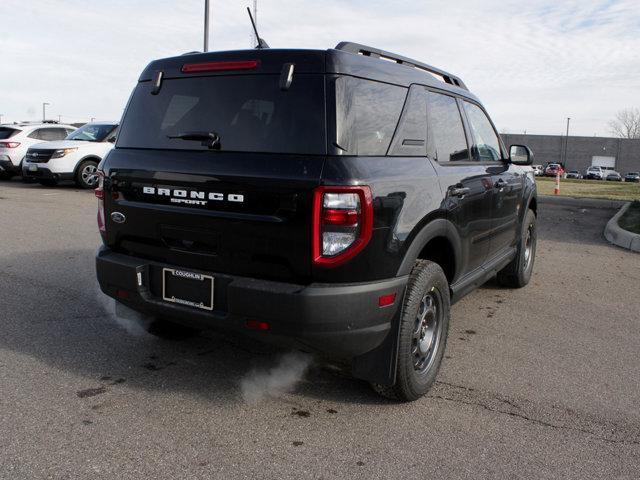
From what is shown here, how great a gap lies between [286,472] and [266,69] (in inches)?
80.9

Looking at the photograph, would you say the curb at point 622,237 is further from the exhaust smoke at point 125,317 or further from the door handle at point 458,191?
the exhaust smoke at point 125,317

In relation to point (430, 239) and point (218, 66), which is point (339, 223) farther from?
point (218, 66)

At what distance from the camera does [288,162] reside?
289 centimetres

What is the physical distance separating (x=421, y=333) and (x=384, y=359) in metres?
0.48

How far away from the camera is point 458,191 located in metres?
3.80

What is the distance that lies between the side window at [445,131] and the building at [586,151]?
72274 mm

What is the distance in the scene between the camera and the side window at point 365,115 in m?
2.92

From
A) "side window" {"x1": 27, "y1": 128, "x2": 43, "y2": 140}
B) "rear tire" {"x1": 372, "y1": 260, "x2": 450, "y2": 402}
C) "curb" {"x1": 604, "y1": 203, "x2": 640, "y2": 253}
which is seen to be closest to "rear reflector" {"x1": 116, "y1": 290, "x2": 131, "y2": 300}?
"rear tire" {"x1": 372, "y1": 260, "x2": 450, "y2": 402}

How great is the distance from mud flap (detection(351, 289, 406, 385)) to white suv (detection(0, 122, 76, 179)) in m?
15.7

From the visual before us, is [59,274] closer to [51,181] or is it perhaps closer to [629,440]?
[629,440]

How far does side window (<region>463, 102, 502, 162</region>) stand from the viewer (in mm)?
4576

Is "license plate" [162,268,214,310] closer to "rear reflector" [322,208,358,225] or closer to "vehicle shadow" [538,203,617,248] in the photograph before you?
"rear reflector" [322,208,358,225]

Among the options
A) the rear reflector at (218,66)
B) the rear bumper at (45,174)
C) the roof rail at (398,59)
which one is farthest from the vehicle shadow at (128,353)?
the rear bumper at (45,174)

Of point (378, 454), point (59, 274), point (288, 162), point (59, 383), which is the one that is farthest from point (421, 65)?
point (59, 274)
